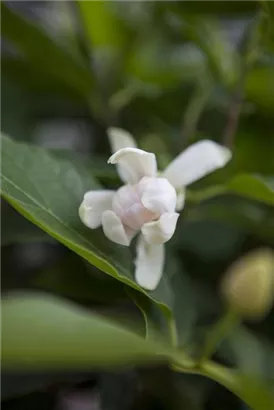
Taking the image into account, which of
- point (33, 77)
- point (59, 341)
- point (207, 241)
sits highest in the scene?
point (33, 77)

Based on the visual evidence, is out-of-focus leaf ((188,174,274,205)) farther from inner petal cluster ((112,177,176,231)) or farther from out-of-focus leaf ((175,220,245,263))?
out-of-focus leaf ((175,220,245,263))

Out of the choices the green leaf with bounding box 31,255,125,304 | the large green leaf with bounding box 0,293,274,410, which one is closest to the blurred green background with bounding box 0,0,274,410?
the green leaf with bounding box 31,255,125,304

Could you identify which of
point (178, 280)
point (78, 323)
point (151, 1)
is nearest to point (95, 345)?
point (78, 323)

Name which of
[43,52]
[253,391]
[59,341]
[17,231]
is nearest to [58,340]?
[59,341]

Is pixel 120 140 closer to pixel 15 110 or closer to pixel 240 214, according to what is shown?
pixel 240 214

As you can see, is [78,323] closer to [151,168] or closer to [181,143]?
[151,168]

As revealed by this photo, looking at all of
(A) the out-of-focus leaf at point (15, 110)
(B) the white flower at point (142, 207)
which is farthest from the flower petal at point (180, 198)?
(A) the out-of-focus leaf at point (15, 110)

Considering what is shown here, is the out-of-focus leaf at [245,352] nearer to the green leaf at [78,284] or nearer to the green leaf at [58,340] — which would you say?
the green leaf at [78,284]
